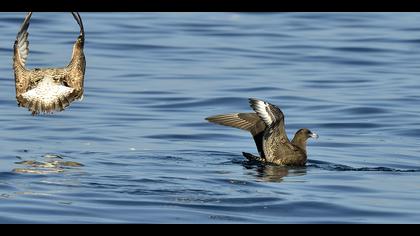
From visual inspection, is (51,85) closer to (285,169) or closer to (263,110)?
(263,110)

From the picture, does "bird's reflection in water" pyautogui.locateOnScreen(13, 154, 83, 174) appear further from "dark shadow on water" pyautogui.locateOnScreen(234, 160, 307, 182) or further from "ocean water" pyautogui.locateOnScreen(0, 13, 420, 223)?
"dark shadow on water" pyautogui.locateOnScreen(234, 160, 307, 182)

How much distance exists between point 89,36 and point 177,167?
37.1 feet

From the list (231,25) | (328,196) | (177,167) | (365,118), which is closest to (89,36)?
(231,25)

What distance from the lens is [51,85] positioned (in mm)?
11359

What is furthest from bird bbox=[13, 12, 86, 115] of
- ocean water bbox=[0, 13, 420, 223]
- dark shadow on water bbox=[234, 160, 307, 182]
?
dark shadow on water bbox=[234, 160, 307, 182]

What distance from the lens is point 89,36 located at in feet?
79.2

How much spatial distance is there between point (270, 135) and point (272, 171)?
1.81 ft

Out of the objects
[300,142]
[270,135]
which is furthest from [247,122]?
[300,142]

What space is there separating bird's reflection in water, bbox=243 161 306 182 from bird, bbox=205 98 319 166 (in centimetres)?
9

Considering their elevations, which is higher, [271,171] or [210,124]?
[210,124]

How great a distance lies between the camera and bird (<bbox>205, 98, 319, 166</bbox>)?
13.2m

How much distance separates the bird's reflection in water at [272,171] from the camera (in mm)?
12770

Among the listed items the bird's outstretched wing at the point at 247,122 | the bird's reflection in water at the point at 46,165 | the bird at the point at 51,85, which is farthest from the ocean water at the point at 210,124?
the bird at the point at 51,85

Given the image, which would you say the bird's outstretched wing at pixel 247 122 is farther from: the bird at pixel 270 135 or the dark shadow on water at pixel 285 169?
the dark shadow on water at pixel 285 169
